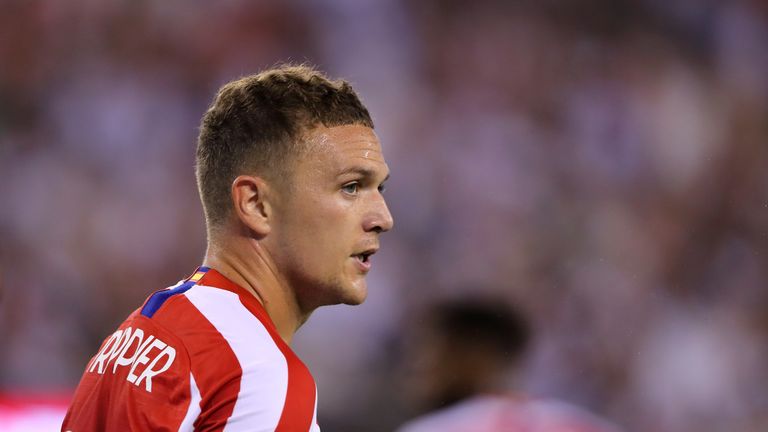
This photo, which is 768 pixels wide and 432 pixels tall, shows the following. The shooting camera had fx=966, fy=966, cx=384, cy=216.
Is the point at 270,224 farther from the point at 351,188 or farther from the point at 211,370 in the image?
the point at 211,370

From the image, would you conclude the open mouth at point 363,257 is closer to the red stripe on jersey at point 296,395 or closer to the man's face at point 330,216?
the man's face at point 330,216

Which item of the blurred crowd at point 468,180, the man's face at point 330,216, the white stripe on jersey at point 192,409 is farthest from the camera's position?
the blurred crowd at point 468,180

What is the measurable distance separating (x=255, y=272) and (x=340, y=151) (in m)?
0.37

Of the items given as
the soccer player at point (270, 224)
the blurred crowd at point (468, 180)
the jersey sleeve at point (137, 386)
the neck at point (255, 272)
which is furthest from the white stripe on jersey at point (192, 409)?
the blurred crowd at point (468, 180)

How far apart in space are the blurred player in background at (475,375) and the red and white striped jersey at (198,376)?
3.33 m

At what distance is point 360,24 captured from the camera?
6.60 m

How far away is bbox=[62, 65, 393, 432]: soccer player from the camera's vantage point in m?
2.19

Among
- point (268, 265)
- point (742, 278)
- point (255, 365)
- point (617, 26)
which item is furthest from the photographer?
point (617, 26)

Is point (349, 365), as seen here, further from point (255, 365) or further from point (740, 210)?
point (255, 365)

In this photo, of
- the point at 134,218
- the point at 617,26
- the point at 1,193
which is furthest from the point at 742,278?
the point at 1,193

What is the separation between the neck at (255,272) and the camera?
2406 millimetres

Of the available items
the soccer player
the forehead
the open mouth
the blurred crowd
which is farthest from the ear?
the blurred crowd

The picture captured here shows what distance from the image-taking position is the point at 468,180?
20.4ft

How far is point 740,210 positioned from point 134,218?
3.94 m
